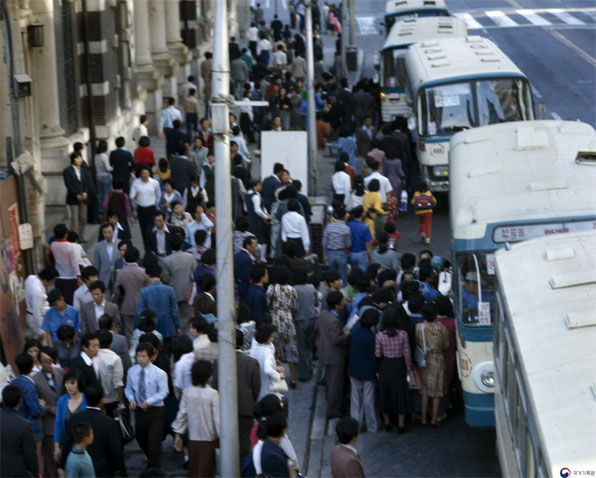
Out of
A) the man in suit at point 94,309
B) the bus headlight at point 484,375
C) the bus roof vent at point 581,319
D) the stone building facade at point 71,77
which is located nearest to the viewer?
the bus roof vent at point 581,319

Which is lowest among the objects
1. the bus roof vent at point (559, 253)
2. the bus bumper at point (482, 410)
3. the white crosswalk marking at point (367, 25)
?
the white crosswalk marking at point (367, 25)

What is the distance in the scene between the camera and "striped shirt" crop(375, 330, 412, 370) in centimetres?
1269

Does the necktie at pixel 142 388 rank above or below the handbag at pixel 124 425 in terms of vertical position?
above

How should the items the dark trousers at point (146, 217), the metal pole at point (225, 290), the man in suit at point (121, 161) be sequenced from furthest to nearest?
the man in suit at point (121, 161), the dark trousers at point (146, 217), the metal pole at point (225, 290)

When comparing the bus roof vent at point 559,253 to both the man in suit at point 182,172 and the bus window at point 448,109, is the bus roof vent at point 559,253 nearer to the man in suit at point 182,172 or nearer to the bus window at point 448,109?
the man in suit at point 182,172

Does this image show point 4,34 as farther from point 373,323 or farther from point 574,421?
point 574,421

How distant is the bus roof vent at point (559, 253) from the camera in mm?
9961

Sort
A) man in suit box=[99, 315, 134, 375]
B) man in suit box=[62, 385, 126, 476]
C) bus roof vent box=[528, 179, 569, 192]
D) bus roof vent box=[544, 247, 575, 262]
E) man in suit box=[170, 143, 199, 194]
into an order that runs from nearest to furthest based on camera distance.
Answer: bus roof vent box=[544, 247, 575, 262]
man in suit box=[62, 385, 126, 476]
man in suit box=[99, 315, 134, 375]
bus roof vent box=[528, 179, 569, 192]
man in suit box=[170, 143, 199, 194]

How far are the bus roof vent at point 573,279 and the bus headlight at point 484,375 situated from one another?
8.97 feet

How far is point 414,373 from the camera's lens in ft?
42.8

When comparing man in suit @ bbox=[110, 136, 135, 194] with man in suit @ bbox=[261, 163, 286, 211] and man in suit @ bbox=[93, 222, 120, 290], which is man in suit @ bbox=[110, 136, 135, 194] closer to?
man in suit @ bbox=[261, 163, 286, 211]

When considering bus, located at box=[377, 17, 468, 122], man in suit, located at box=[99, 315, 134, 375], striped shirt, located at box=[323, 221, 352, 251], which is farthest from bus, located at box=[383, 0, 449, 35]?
man in suit, located at box=[99, 315, 134, 375]

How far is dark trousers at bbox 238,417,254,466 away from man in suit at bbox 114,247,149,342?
3244 millimetres

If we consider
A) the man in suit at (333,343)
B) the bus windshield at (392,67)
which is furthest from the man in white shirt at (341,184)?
the bus windshield at (392,67)
